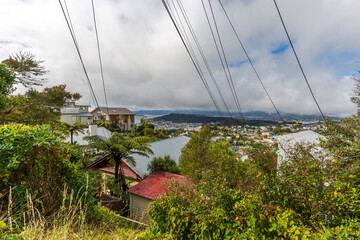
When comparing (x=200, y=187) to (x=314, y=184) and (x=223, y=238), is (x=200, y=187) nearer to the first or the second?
(x=223, y=238)

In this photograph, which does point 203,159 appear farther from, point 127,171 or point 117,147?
point 127,171

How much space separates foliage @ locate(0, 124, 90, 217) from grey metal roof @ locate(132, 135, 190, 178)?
26.7 ft

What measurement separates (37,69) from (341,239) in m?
13.8

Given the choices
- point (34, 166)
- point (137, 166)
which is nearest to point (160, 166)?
point (137, 166)

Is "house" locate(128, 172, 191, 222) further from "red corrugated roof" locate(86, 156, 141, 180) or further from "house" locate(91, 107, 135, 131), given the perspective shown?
"house" locate(91, 107, 135, 131)

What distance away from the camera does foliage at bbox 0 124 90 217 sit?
8.97ft

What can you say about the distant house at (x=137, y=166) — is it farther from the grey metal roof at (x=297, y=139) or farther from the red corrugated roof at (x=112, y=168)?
the grey metal roof at (x=297, y=139)

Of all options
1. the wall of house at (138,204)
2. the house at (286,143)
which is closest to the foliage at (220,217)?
the house at (286,143)

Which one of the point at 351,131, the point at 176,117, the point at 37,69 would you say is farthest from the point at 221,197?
the point at 176,117

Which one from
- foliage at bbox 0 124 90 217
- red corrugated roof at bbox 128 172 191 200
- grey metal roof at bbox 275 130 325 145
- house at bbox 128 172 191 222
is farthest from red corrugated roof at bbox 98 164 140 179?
grey metal roof at bbox 275 130 325 145

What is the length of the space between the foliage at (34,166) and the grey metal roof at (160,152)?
26.7 feet

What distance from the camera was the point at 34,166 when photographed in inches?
118

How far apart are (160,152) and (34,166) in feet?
41.0

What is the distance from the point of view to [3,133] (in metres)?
2.79
